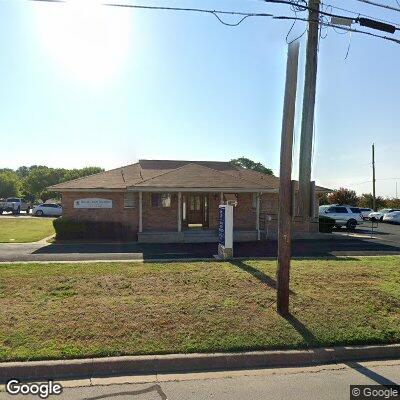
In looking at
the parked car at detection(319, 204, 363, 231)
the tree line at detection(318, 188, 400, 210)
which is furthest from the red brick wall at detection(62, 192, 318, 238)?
the tree line at detection(318, 188, 400, 210)

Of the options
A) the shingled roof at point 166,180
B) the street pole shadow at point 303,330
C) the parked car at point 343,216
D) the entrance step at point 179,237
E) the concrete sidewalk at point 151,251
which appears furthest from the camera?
the parked car at point 343,216

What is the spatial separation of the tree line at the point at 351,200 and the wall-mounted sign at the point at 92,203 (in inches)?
1414

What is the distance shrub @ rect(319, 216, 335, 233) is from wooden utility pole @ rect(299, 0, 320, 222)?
55.7ft

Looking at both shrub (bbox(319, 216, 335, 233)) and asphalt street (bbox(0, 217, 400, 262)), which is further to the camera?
shrub (bbox(319, 216, 335, 233))

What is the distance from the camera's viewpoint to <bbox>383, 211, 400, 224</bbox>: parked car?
3749cm

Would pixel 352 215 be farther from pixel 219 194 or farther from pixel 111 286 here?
pixel 111 286

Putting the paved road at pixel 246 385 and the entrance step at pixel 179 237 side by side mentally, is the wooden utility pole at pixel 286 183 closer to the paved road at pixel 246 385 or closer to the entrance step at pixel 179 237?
the paved road at pixel 246 385

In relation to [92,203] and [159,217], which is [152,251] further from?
[92,203]

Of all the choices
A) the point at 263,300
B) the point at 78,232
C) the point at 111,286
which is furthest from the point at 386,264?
the point at 78,232

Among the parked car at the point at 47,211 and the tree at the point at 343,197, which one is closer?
the parked car at the point at 47,211

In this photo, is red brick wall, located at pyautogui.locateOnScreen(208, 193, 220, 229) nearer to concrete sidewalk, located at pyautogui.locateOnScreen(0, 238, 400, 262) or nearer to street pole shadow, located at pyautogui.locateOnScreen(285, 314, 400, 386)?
concrete sidewalk, located at pyautogui.locateOnScreen(0, 238, 400, 262)

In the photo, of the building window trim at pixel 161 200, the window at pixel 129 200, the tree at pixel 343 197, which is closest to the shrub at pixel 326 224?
the building window trim at pixel 161 200

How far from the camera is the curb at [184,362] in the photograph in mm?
4898

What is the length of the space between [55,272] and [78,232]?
9.43 meters
